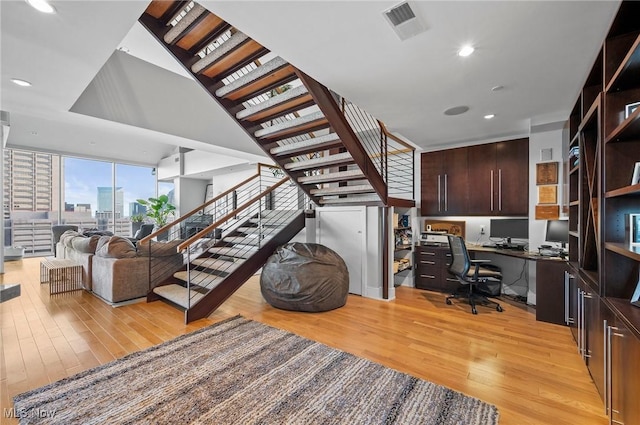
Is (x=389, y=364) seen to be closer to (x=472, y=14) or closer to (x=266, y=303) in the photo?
(x=266, y=303)

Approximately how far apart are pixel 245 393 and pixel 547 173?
4451 mm

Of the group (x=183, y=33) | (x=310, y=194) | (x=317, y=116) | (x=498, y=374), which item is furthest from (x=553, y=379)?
(x=183, y=33)

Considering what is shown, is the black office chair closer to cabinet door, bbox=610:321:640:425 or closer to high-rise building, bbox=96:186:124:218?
cabinet door, bbox=610:321:640:425

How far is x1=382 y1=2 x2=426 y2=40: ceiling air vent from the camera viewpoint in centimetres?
179

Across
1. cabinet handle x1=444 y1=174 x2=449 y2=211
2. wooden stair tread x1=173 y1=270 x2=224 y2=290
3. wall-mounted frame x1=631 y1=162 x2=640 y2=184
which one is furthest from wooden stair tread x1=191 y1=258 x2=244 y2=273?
wall-mounted frame x1=631 y1=162 x2=640 y2=184

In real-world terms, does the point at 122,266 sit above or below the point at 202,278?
above

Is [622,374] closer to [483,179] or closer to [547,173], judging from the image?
[547,173]

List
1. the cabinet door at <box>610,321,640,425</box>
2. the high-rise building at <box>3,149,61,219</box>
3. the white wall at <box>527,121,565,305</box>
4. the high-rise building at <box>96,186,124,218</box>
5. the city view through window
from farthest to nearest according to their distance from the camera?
the high-rise building at <box>96,186,124,218</box>
the city view through window
the high-rise building at <box>3,149,61,219</box>
the white wall at <box>527,121,565,305</box>
the cabinet door at <box>610,321,640,425</box>

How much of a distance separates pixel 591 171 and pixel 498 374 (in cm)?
189

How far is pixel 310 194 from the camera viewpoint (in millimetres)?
4750

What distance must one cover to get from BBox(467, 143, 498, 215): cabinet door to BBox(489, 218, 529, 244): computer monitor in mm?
195

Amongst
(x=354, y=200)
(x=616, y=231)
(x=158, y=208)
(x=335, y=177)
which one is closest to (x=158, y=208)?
(x=158, y=208)

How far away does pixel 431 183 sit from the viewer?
16.6 feet

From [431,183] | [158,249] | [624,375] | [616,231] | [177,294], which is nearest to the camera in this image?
[624,375]
